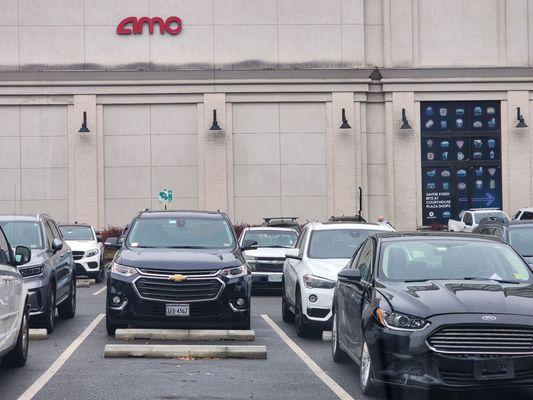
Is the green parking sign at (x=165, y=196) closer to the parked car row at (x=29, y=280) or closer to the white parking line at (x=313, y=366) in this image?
the parked car row at (x=29, y=280)

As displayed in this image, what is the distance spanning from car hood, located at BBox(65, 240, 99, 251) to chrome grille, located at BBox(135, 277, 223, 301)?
15.2m

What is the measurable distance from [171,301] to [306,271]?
7.49 feet

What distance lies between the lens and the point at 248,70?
44875 millimetres

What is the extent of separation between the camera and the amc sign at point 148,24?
44.9 meters

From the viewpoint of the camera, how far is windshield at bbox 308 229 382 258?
16875mm

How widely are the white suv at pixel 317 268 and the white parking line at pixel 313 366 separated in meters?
0.35

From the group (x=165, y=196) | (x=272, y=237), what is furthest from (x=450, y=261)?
(x=165, y=196)

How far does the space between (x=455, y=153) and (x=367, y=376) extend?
120 ft

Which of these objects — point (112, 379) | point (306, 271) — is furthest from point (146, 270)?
point (112, 379)

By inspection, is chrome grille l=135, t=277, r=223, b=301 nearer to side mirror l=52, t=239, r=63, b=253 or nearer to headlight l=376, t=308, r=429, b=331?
side mirror l=52, t=239, r=63, b=253

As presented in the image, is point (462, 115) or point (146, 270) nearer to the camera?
point (146, 270)

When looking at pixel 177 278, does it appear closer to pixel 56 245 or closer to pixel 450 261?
pixel 56 245

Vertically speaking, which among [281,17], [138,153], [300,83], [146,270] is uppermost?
[281,17]

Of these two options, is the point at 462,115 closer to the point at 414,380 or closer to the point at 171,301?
the point at 171,301
